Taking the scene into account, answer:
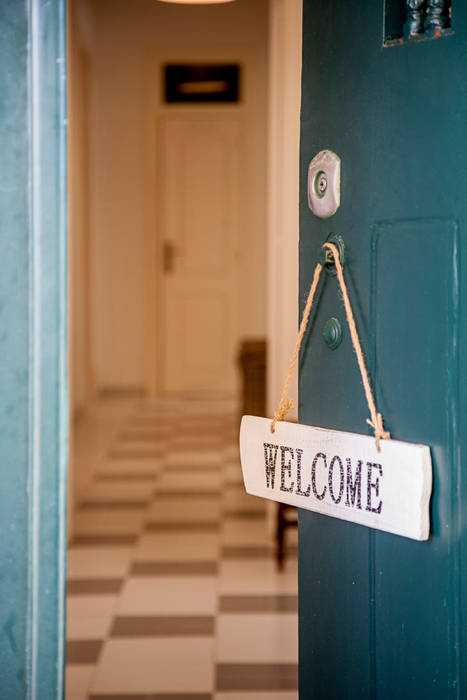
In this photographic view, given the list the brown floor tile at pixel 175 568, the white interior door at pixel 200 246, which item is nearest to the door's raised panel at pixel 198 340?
the white interior door at pixel 200 246

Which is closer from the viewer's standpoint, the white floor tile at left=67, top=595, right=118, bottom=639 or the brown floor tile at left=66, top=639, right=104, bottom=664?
the brown floor tile at left=66, top=639, right=104, bottom=664

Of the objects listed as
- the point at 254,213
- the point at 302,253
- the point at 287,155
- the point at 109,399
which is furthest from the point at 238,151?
the point at 302,253

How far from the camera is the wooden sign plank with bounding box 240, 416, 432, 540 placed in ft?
4.02

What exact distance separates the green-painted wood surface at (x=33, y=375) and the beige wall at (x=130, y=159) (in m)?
6.49

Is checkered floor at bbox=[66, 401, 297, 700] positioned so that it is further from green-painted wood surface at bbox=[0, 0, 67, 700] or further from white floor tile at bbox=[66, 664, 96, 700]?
green-painted wood surface at bbox=[0, 0, 67, 700]

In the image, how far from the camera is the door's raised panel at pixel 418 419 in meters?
1.26

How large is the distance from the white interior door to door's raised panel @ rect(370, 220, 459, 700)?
6.63m

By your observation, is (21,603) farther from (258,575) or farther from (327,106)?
(258,575)

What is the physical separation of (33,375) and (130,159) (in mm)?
6960

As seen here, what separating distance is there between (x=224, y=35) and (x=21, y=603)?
7247mm

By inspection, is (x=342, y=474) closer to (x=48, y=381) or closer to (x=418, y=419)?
(x=418, y=419)

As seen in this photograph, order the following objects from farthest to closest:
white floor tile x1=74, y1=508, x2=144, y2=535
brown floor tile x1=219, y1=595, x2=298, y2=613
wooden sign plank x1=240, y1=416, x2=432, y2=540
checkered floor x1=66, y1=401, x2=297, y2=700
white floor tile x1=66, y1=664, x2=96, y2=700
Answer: white floor tile x1=74, y1=508, x2=144, y2=535 < brown floor tile x1=219, y1=595, x2=298, y2=613 < checkered floor x1=66, y1=401, x2=297, y2=700 < white floor tile x1=66, y1=664, x2=96, y2=700 < wooden sign plank x1=240, y1=416, x2=432, y2=540

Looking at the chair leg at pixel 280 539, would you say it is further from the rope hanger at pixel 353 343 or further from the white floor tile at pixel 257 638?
the rope hanger at pixel 353 343

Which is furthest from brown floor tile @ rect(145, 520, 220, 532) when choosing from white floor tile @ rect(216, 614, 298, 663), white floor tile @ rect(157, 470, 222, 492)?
white floor tile @ rect(216, 614, 298, 663)
